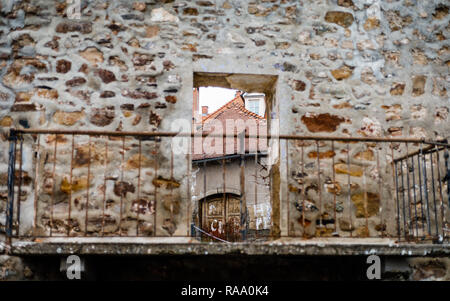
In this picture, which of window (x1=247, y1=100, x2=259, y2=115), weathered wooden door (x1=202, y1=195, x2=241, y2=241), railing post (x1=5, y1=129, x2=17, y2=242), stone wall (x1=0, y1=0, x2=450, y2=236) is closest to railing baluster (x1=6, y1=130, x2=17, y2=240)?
railing post (x1=5, y1=129, x2=17, y2=242)

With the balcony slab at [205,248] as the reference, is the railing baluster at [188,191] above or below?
above

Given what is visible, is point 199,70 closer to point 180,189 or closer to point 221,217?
point 180,189

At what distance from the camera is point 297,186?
526cm

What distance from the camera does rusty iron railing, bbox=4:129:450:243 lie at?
4.98m

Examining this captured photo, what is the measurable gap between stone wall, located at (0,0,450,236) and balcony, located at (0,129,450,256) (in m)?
0.02

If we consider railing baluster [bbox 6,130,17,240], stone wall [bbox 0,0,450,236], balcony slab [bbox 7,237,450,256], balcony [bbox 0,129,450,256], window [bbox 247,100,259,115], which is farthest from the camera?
window [bbox 247,100,259,115]

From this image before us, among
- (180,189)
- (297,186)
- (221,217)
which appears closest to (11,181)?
(180,189)

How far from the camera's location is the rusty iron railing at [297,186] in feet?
16.3

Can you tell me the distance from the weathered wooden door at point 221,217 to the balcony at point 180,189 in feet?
38.1

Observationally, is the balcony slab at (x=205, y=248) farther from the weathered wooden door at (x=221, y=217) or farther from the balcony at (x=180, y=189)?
the weathered wooden door at (x=221, y=217)

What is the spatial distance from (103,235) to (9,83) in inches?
71.8

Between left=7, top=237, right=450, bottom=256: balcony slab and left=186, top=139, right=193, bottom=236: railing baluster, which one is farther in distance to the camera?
left=186, top=139, right=193, bottom=236: railing baluster

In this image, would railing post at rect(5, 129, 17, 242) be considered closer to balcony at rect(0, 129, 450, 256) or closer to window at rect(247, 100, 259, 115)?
balcony at rect(0, 129, 450, 256)

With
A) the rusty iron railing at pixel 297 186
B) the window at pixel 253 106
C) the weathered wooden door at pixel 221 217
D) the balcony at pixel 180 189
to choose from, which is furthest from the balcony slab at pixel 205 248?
the window at pixel 253 106
